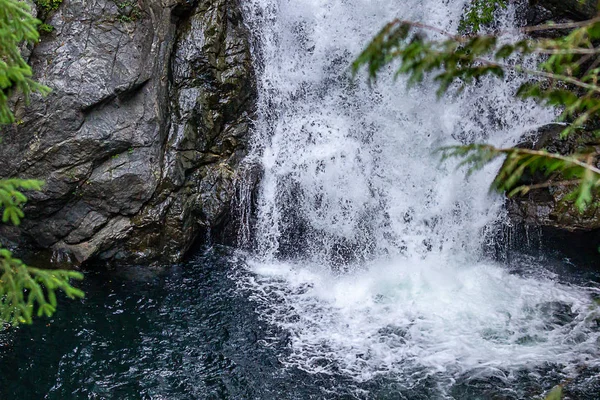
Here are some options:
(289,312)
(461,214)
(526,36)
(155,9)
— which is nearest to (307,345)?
(289,312)

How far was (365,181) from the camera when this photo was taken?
1217 cm

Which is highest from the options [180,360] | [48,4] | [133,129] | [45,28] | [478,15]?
[478,15]

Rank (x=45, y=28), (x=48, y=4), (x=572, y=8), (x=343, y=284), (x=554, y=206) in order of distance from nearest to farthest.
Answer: (x=45, y=28)
(x=48, y=4)
(x=343, y=284)
(x=572, y=8)
(x=554, y=206)

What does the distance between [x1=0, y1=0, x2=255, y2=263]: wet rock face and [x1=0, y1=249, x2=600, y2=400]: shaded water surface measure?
1.48 metres

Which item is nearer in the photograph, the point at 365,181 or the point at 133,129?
the point at 133,129

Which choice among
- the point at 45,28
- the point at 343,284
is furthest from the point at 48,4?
the point at 343,284

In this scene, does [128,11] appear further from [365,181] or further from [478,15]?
[478,15]

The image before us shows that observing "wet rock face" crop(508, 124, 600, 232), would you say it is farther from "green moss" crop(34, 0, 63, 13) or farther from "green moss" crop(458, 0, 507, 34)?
"green moss" crop(34, 0, 63, 13)

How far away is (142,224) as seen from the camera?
1132 cm

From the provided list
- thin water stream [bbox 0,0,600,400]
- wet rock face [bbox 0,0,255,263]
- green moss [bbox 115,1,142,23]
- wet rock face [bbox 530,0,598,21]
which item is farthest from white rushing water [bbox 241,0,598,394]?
green moss [bbox 115,1,142,23]

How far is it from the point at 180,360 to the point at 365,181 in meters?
5.93

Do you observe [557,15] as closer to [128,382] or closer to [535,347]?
[535,347]

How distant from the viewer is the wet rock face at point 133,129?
34.5ft

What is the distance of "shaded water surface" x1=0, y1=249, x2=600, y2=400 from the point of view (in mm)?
8094
